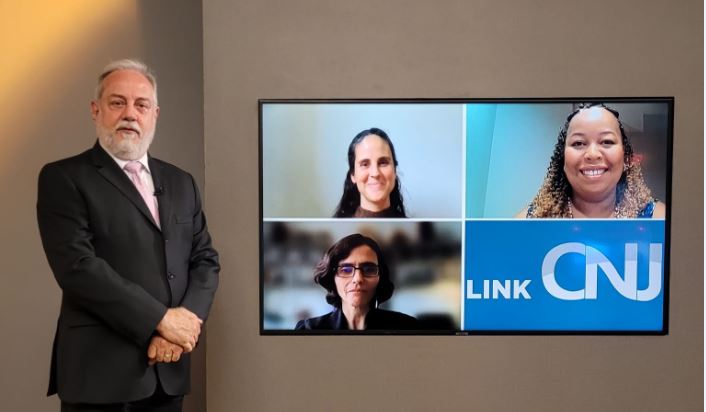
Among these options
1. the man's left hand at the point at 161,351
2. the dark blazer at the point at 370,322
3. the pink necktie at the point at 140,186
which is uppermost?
the pink necktie at the point at 140,186

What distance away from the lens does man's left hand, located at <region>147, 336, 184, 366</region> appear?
213 centimetres

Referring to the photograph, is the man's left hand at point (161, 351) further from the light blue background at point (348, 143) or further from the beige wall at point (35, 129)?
the beige wall at point (35, 129)

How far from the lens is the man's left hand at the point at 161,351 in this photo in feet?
7.00

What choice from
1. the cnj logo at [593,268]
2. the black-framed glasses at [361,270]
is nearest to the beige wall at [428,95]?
the cnj logo at [593,268]

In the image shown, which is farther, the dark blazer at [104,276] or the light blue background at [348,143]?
the light blue background at [348,143]

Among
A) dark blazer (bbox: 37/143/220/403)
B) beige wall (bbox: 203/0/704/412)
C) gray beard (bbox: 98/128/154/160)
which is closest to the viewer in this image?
dark blazer (bbox: 37/143/220/403)

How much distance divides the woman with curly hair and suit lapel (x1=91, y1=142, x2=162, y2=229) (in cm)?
157

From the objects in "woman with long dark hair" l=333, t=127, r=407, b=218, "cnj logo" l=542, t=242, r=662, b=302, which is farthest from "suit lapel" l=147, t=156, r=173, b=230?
"cnj logo" l=542, t=242, r=662, b=302

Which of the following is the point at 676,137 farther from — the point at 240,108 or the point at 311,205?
the point at 240,108

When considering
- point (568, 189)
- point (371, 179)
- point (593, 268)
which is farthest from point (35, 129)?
point (593, 268)

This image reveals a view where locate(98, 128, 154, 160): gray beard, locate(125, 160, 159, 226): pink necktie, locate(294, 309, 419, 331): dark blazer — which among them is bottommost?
locate(294, 309, 419, 331): dark blazer

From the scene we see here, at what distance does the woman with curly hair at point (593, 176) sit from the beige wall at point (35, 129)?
201 cm

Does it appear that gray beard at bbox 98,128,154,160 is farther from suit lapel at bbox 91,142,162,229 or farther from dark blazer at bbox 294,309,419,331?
dark blazer at bbox 294,309,419,331

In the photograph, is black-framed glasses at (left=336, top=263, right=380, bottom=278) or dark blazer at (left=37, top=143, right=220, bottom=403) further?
black-framed glasses at (left=336, top=263, right=380, bottom=278)
